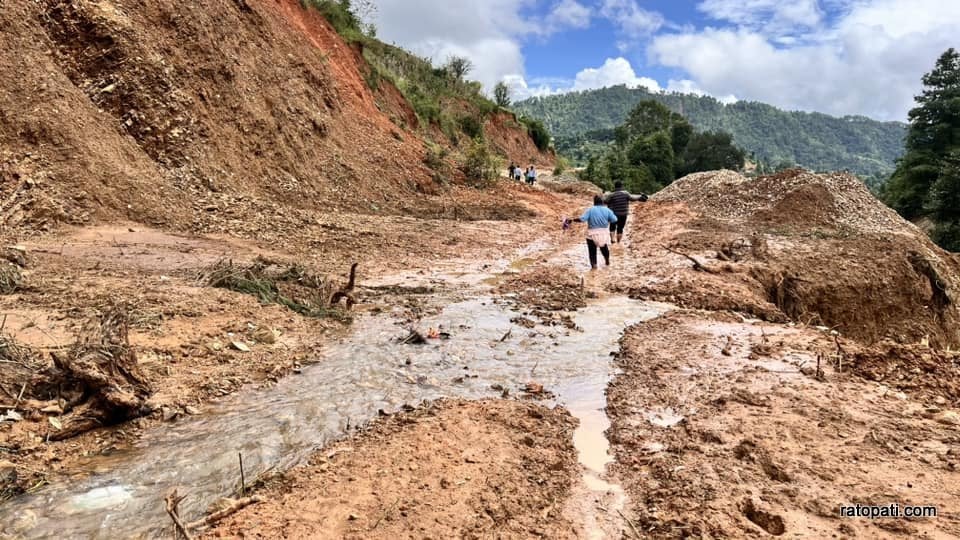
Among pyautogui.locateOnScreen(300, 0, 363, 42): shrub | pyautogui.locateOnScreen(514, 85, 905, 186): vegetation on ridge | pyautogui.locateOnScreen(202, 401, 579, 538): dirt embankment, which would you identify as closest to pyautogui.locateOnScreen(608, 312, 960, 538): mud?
pyautogui.locateOnScreen(202, 401, 579, 538): dirt embankment

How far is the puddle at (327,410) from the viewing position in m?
3.02

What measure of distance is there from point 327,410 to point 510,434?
1.45m

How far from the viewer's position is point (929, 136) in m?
32.9

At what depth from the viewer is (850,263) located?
1146 centimetres

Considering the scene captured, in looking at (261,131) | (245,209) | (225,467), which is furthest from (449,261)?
(225,467)

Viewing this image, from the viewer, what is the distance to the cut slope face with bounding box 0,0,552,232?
31.4ft

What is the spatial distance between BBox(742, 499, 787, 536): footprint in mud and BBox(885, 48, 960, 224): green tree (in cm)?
3450

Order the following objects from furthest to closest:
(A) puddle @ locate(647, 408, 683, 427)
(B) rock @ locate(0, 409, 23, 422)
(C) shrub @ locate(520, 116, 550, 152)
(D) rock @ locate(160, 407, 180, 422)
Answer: (C) shrub @ locate(520, 116, 550, 152) < (A) puddle @ locate(647, 408, 683, 427) < (D) rock @ locate(160, 407, 180, 422) < (B) rock @ locate(0, 409, 23, 422)

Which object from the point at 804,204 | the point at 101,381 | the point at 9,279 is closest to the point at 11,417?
the point at 101,381

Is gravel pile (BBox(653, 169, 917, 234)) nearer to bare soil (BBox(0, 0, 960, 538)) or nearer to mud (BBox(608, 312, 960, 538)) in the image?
bare soil (BBox(0, 0, 960, 538))

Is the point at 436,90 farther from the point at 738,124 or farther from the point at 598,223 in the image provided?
the point at 738,124

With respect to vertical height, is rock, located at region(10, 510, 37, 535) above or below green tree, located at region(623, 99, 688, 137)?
below

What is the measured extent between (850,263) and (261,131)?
13.8 meters

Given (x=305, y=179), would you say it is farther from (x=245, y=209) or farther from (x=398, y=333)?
(x=398, y=333)
